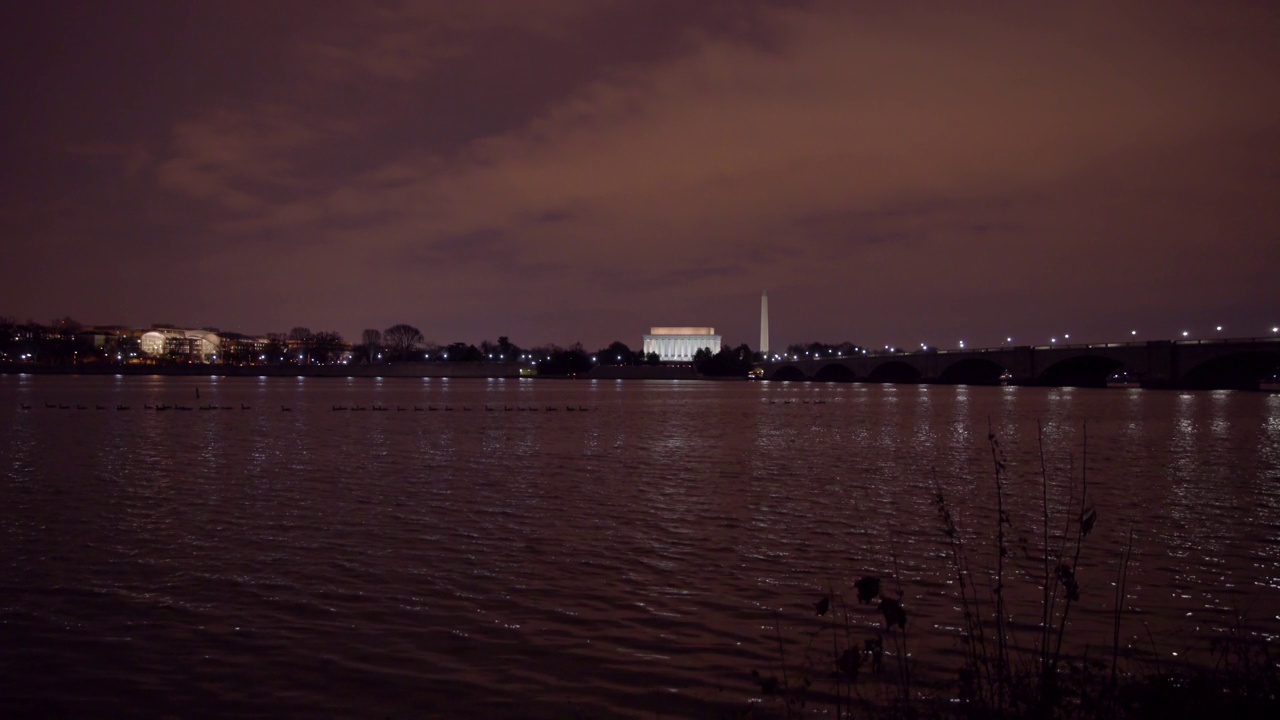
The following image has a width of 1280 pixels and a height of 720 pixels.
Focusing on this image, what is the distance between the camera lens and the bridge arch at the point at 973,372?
164375 mm

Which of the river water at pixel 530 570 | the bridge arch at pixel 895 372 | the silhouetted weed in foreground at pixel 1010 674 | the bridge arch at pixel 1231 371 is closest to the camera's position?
the silhouetted weed in foreground at pixel 1010 674

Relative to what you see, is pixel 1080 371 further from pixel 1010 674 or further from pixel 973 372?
pixel 1010 674

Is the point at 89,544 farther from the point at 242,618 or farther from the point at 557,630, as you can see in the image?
the point at 557,630

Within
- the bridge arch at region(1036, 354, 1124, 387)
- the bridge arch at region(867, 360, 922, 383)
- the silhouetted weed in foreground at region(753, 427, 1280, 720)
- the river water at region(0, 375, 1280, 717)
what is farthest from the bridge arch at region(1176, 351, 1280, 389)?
the silhouetted weed in foreground at region(753, 427, 1280, 720)

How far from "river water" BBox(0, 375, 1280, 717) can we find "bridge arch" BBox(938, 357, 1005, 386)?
131m

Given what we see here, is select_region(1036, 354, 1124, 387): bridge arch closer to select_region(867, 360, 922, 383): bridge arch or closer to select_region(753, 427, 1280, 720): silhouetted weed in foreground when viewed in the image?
select_region(867, 360, 922, 383): bridge arch

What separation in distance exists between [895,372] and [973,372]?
46.2ft

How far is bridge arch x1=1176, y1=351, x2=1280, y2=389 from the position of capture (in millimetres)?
114188

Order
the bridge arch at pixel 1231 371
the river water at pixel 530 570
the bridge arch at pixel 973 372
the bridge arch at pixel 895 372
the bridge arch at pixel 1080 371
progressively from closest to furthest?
1. the river water at pixel 530 570
2. the bridge arch at pixel 1231 371
3. the bridge arch at pixel 1080 371
4. the bridge arch at pixel 973 372
5. the bridge arch at pixel 895 372

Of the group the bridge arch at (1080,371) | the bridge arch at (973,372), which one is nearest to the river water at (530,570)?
the bridge arch at (1080,371)

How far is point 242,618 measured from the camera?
1316 centimetres

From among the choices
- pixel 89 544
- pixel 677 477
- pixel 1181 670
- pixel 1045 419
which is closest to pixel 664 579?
pixel 1181 670

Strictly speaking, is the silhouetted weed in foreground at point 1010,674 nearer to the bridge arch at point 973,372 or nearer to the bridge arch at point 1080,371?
the bridge arch at point 1080,371

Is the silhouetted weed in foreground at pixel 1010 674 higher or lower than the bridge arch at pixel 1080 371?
lower
